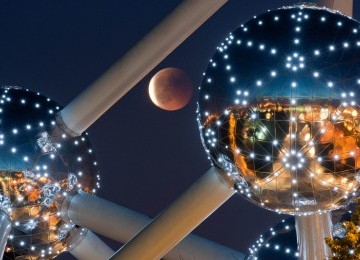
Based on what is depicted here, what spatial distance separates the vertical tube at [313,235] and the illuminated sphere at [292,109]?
1.00m

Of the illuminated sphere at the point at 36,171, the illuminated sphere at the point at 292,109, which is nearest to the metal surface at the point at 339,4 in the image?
the illuminated sphere at the point at 292,109

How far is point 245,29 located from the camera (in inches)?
319

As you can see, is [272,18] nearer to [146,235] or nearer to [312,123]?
[312,123]

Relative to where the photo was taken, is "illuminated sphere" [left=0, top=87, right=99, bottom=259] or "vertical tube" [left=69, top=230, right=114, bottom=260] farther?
"vertical tube" [left=69, top=230, right=114, bottom=260]

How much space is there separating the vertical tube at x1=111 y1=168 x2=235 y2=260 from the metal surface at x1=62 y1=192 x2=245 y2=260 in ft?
2.64

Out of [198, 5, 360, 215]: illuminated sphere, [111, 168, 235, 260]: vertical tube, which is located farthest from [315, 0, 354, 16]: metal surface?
[111, 168, 235, 260]: vertical tube

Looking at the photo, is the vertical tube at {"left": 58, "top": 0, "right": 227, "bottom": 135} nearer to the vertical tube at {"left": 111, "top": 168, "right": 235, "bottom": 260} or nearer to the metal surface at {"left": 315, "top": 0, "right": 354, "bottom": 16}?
the metal surface at {"left": 315, "top": 0, "right": 354, "bottom": 16}

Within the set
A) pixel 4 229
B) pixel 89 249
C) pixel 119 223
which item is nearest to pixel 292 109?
pixel 119 223

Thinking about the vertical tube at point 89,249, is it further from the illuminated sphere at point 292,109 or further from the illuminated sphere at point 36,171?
the illuminated sphere at point 292,109

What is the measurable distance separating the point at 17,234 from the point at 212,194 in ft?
7.48

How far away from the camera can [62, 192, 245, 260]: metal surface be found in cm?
993

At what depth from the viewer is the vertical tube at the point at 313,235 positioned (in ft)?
29.5

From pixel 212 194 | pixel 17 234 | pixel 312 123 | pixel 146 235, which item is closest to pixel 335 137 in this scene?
pixel 312 123

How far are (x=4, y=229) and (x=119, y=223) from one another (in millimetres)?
1334
